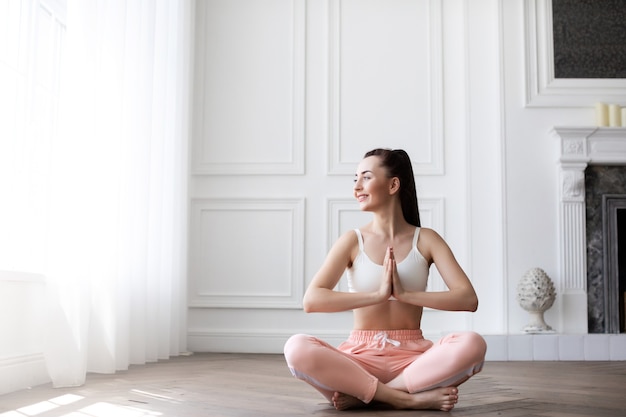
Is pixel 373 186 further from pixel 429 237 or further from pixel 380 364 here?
pixel 380 364

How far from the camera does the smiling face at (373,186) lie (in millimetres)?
2326

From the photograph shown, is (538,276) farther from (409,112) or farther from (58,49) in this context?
(58,49)

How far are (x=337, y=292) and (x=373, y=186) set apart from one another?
0.36 metres

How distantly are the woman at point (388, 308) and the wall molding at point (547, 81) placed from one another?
2.91m

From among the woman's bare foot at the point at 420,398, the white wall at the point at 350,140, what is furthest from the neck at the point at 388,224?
the white wall at the point at 350,140

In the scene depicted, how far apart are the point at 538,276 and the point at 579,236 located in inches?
17.5

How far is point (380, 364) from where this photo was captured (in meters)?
2.19

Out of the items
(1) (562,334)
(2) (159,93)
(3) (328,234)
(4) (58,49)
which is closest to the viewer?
(4) (58,49)

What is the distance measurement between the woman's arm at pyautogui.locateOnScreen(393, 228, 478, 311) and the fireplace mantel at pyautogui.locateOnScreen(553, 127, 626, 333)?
2772 millimetres

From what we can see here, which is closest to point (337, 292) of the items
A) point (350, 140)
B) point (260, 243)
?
point (260, 243)

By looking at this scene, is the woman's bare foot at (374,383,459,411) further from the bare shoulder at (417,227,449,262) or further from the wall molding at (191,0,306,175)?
the wall molding at (191,0,306,175)

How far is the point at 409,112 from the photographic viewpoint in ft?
16.7

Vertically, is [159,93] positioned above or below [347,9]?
below

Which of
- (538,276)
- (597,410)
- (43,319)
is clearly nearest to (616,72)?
(538,276)
